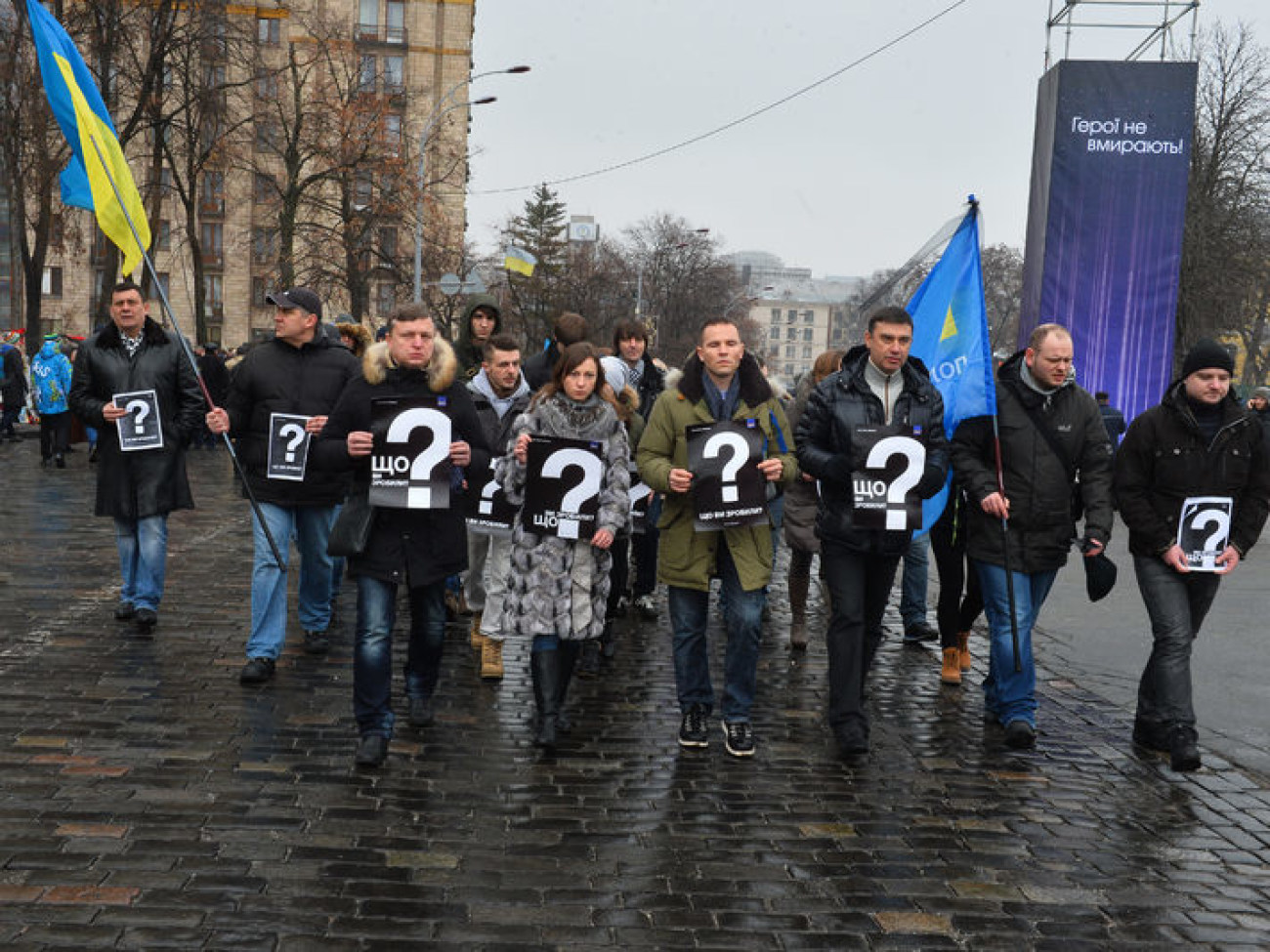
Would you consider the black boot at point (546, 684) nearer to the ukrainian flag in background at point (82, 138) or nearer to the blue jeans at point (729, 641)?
the blue jeans at point (729, 641)

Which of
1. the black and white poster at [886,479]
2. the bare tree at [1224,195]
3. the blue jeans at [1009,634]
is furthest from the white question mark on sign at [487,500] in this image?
the bare tree at [1224,195]

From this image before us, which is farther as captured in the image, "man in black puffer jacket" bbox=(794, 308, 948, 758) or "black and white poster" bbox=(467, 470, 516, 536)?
"black and white poster" bbox=(467, 470, 516, 536)

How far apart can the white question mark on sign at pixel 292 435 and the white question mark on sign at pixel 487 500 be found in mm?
1035

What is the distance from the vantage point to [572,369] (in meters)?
6.02

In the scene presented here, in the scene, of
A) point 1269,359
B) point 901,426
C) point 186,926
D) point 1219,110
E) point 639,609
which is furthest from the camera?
point 1269,359

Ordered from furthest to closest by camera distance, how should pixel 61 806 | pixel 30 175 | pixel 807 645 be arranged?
pixel 30 175 → pixel 807 645 → pixel 61 806

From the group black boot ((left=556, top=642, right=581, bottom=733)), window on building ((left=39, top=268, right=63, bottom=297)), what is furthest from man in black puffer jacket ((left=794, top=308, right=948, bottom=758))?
window on building ((left=39, top=268, right=63, bottom=297))

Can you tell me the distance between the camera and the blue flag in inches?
264

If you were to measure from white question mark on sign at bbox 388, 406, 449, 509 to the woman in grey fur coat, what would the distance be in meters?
0.45

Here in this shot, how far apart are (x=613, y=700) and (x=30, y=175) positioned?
25.7m

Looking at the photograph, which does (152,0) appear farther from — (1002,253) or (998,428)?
(1002,253)

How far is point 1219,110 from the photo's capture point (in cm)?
3966

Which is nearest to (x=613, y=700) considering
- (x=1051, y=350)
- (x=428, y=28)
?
(x=1051, y=350)

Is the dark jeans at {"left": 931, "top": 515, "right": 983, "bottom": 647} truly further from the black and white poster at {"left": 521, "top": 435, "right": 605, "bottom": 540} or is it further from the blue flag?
the black and white poster at {"left": 521, "top": 435, "right": 605, "bottom": 540}
